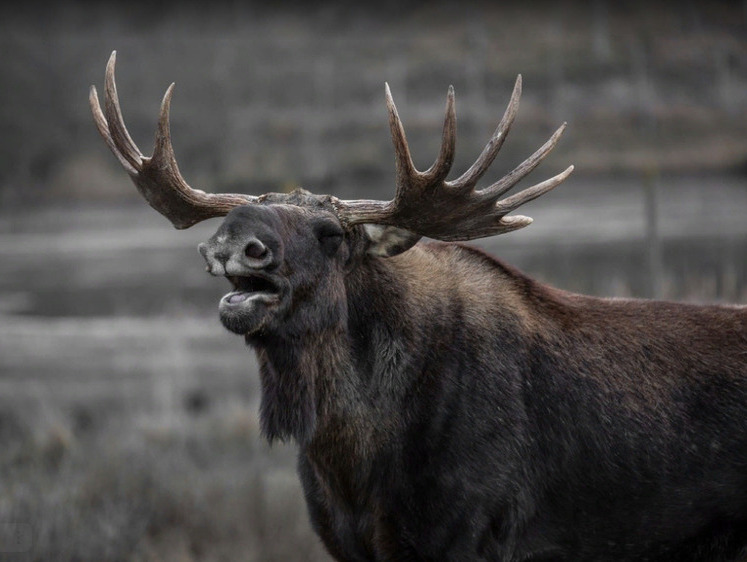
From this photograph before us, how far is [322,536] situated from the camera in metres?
4.73

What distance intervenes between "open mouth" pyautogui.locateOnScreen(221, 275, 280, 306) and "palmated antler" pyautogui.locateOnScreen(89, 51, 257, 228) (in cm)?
52

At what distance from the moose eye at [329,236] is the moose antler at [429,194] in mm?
98

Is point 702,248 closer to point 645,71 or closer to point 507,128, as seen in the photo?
point 645,71

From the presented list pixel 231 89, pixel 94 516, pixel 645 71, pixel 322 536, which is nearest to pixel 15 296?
pixel 231 89

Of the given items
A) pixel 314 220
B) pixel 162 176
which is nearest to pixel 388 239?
pixel 314 220

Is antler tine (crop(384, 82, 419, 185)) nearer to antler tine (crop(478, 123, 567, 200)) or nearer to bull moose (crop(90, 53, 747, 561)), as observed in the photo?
bull moose (crop(90, 53, 747, 561))

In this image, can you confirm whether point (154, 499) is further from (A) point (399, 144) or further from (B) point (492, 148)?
(B) point (492, 148)

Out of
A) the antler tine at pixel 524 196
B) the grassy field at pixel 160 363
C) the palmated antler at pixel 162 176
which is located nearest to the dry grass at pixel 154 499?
the grassy field at pixel 160 363

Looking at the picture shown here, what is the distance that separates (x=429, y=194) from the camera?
4684 millimetres

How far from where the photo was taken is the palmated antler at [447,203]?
4.62m

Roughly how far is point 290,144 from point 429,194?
12378 millimetres

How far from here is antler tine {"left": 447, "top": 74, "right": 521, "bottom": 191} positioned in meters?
4.42

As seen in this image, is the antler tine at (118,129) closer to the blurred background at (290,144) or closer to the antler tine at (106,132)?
the antler tine at (106,132)

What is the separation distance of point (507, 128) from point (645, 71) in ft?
44.4
